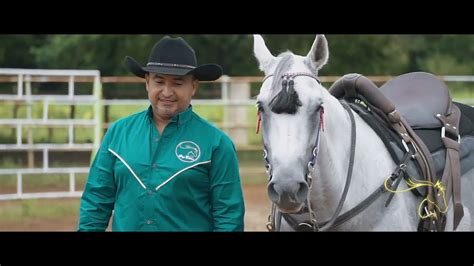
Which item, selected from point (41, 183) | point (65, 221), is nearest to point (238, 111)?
point (41, 183)

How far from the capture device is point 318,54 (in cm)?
371

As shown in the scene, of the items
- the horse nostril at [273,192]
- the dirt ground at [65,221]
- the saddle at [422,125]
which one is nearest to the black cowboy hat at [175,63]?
the horse nostril at [273,192]

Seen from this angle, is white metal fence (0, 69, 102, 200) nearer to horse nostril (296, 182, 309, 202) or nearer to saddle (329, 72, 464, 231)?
saddle (329, 72, 464, 231)

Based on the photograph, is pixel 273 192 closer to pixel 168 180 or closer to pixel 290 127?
pixel 290 127

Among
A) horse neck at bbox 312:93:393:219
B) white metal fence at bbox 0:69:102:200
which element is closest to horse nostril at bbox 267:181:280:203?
horse neck at bbox 312:93:393:219

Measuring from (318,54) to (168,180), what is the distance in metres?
0.98

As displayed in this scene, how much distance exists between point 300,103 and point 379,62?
1943cm

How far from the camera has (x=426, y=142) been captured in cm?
443

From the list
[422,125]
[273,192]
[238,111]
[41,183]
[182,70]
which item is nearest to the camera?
[273,192]

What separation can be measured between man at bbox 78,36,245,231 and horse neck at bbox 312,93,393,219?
1.66 feet

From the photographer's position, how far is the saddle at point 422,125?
13.5 ft
